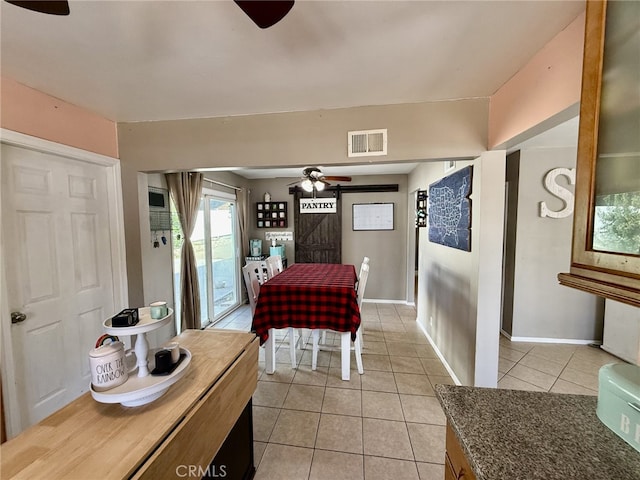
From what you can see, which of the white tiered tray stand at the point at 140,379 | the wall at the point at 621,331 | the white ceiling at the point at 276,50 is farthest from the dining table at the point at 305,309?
the wall at the point at 621,331

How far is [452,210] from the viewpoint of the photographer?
8.02 ft

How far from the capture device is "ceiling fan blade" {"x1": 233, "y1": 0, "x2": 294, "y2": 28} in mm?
781

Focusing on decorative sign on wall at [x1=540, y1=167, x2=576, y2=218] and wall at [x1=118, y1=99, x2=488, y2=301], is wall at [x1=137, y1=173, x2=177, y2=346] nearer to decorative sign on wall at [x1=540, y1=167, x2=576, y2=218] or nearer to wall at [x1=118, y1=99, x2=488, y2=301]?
wall at [x1=118, y1=99, x2=488, y2=301]

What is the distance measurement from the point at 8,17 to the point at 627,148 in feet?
7.67

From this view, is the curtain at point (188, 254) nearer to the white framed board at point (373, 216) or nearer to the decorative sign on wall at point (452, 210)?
the white framed board at point (373, 216)

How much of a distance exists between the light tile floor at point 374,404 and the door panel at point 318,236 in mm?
1853

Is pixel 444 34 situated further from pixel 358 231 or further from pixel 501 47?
pixel 358 231

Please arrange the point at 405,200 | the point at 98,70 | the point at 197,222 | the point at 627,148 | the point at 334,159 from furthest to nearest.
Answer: the point at 405,200, the point at 197,222, the point at 334,159, the point at 98,70, the point at 627,148

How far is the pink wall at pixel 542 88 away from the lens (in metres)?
1.21

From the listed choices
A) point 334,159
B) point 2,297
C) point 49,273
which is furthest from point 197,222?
point 334,159

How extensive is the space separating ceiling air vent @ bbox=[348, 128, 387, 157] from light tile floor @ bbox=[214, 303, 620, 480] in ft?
Result: 6.90

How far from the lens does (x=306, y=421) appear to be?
1.99 m

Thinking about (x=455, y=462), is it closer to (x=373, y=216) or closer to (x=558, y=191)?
(x=558, y=191)

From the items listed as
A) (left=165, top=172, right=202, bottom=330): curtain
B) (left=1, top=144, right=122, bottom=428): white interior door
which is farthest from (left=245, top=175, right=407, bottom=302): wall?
(left=1, top=144, right=122, bottom=428): white interior door
